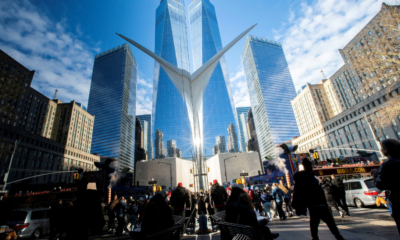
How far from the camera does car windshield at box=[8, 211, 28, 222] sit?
8.57m

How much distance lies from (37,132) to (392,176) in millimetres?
96209

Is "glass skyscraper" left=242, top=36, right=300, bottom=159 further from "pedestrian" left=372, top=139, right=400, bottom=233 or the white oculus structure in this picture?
"pedestrian" left=372, top=139, right=400, bottom=233

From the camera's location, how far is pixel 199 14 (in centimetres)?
13888

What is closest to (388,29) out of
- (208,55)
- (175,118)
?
(175,118)

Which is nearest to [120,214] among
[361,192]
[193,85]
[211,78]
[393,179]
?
[193,85]

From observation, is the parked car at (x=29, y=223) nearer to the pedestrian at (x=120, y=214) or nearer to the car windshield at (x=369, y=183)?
the pedestrian at (x=120, y=214)

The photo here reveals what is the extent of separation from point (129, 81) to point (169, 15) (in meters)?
62.3

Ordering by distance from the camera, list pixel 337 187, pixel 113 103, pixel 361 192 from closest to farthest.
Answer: pixel 337 187
pixel 361 192
pixel 113 103

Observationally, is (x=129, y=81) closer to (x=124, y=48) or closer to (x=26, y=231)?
(x=124, y=48)

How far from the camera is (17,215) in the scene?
866 cm

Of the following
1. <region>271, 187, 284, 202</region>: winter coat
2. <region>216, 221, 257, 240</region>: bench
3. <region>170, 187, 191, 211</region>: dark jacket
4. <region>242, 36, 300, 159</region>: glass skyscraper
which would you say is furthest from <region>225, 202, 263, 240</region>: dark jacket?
<region>242, 36, 300, 159</region>: glass skyscraper

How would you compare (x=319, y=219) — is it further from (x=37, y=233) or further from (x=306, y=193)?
(x=37, y=233)

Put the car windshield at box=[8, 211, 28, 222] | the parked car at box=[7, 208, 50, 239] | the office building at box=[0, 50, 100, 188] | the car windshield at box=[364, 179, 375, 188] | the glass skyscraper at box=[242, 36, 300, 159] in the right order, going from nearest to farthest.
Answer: the parked car at box=[7, 208, 50, 239] < the car windshield at box=[8, 211, 28, 222] < the car windshield at box=[364, 179, 375, 188] < the office building at box=[0, 50, 100, 188] < the glass skyscraper at box=[242, 36, 300, 159]

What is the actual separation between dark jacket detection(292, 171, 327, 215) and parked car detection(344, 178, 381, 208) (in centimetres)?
818
